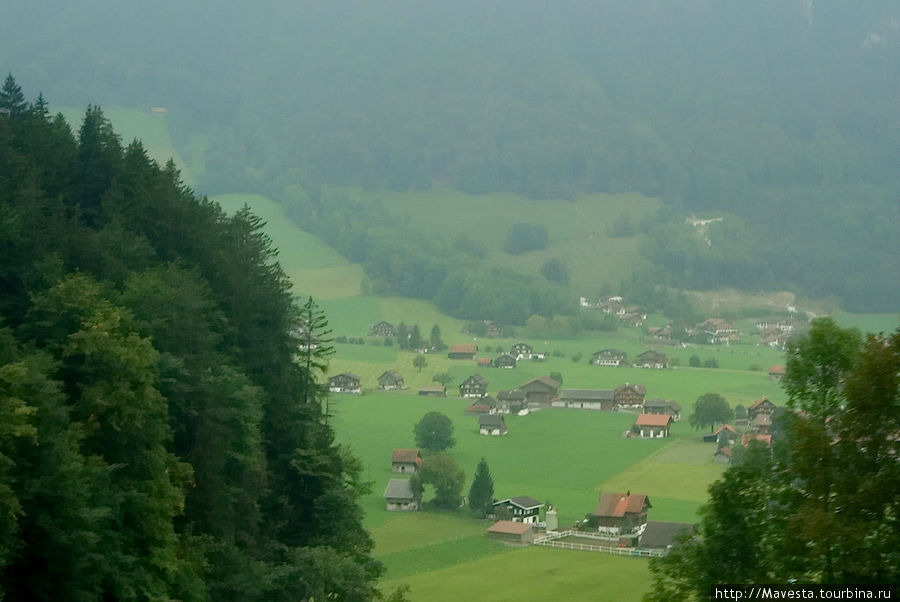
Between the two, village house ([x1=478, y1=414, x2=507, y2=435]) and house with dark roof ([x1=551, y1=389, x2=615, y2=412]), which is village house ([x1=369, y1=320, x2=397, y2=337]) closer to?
house with dark roof ([x1=551, y1=389, x2=615, y2=412])

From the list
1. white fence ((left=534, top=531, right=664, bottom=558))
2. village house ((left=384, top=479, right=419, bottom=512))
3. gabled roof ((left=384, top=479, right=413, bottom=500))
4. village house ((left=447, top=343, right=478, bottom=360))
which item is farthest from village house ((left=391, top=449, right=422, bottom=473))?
village house ((left=447, top=343, right=478, bottom=360))

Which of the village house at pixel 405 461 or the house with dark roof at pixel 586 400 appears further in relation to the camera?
the house with dark roof at pixel 586 400

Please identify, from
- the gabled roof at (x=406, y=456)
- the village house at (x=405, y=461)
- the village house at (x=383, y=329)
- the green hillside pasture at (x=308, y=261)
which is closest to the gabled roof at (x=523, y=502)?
the village house at (x=405, y=461)

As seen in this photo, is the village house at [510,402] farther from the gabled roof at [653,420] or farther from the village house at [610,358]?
the village house at [610,358]

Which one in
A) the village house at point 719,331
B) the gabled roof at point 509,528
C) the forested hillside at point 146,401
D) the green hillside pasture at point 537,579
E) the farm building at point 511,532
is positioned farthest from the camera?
the village house at point 719,331

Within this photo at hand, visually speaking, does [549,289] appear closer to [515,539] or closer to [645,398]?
[645,398]

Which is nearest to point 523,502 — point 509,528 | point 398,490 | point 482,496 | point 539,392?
point 482,496
